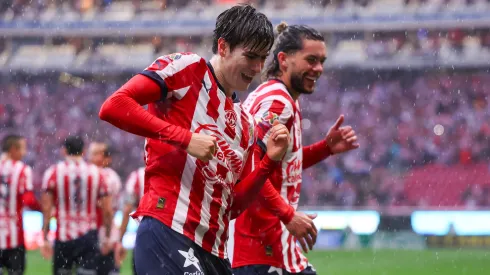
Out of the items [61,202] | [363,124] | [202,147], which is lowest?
[61,202]

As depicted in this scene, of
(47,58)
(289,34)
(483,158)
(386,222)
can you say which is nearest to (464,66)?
(483,158)

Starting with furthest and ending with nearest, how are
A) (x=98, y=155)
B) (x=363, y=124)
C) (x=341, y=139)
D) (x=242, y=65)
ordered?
(x=363, y=124), (x=98, y=155), (x=341, y=139), (x=242, y=65)

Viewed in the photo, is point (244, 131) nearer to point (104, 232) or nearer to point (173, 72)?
point (173, 72)

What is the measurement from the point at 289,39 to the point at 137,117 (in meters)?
2.08

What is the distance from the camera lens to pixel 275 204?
4.39 metres

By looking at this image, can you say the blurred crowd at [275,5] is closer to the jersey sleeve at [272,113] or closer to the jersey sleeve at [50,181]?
the jersey sleeve at [50,181]

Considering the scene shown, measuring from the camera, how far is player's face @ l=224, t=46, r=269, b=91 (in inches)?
142

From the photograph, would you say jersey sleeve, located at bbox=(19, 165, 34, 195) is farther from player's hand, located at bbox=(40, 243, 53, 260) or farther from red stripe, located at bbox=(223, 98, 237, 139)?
red stripe, located at bbox=(223, 98, 237, 139)

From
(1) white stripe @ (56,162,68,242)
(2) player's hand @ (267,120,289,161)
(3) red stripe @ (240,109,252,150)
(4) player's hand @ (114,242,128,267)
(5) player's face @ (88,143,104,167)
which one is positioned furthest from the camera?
(5) player's face @ (88,143,104,167)

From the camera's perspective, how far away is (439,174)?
24.6 metres

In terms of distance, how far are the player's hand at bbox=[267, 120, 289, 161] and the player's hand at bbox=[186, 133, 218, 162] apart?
688mm

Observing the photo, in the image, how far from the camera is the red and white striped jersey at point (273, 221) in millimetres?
4832

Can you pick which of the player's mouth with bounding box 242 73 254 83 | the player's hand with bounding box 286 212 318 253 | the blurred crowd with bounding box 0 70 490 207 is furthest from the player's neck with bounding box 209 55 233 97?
the blurred crowd with bounding box 0 70 490 207

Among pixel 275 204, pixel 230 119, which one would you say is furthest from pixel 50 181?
pixel 230 119
